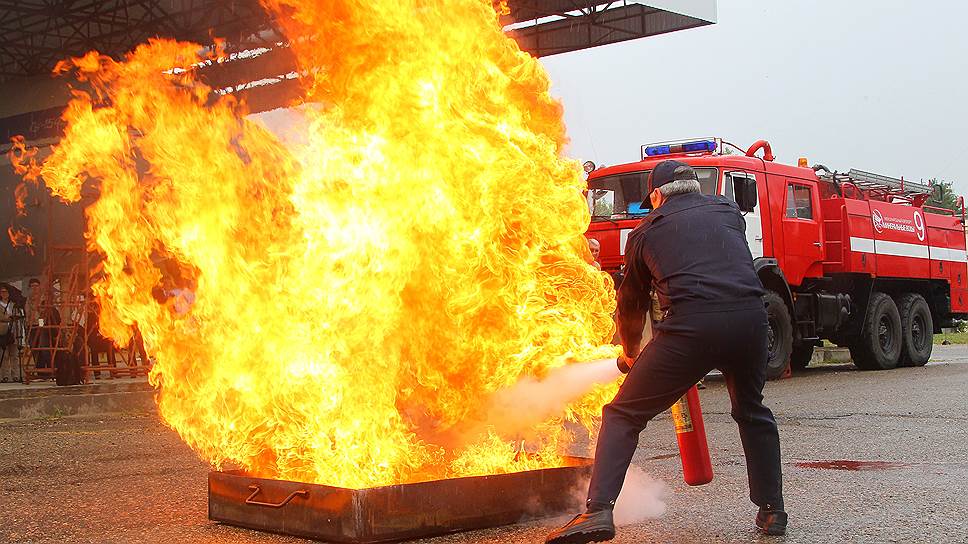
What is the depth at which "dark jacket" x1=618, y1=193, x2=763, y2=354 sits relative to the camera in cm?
469

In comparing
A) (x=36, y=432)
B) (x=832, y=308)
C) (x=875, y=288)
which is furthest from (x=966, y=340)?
(x=36, y=432)

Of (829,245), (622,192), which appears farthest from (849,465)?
(829,245)

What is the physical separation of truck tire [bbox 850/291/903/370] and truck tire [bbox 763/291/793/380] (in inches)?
120

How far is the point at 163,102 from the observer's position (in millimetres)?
6500

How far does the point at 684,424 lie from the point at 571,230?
1482 millimetres

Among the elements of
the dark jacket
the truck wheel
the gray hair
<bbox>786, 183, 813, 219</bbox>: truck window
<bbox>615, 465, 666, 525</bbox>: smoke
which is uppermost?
<bbox>786, 183, 813, 219</bbox>: truck window

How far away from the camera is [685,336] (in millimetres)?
4637

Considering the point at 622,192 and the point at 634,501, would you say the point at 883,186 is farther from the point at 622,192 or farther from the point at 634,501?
the point at 634,501

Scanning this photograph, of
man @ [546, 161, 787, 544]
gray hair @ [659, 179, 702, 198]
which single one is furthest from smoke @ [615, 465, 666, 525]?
gray hair @ [659, 179, 702, 198]

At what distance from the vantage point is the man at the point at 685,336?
4641 millimetres

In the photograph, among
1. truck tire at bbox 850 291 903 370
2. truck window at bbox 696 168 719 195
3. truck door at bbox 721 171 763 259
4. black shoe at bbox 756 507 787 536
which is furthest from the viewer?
truck tire at bbox 850 291 903 370

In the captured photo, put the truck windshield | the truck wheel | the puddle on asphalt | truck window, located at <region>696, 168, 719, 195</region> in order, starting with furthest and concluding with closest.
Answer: the truck wheel
the truck windshield
truck window, located at <region>696, 168, 719, 195</region>
the puddle on asphalt

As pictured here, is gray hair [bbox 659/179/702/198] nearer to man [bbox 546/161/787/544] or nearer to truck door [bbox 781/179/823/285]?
man [bbox 546/161/787/544]

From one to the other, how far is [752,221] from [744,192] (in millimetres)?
457
